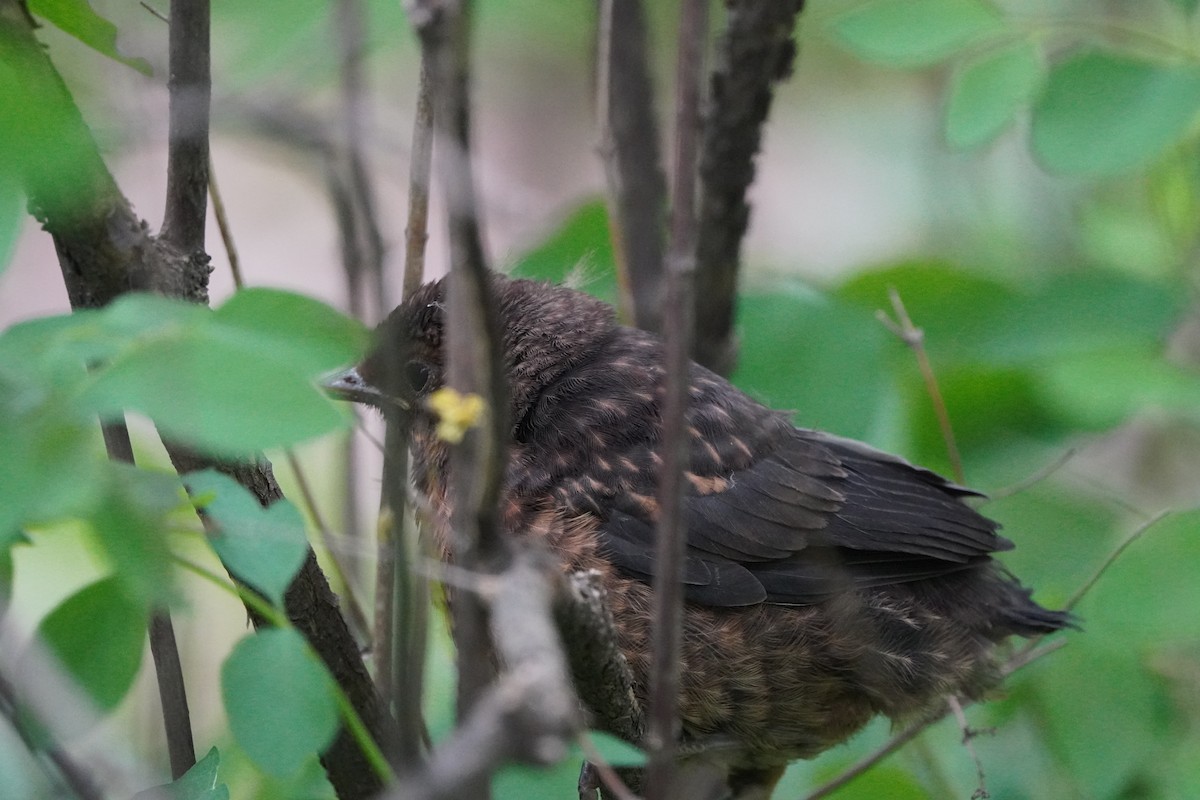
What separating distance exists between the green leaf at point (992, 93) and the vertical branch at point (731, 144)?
1.61ft

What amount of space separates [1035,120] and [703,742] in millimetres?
1684

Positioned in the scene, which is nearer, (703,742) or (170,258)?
(170,258)

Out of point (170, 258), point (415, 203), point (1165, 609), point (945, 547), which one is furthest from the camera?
point (945, 547)

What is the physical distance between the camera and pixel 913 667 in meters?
2.97

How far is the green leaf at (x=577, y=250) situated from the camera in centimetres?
381

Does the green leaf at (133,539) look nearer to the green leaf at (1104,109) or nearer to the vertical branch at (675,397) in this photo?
the vertical branch at (675,397)

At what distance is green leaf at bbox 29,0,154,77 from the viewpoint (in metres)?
1.91

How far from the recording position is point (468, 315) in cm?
119

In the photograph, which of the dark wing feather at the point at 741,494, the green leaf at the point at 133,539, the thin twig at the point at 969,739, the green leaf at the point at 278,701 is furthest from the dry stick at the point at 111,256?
the thin twig at the point at 969,739

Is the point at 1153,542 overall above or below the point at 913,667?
above

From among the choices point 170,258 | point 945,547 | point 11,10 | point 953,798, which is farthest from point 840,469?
point 11,10

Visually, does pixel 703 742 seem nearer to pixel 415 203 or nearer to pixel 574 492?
pixel 574 492

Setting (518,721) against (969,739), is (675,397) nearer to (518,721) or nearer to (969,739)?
(518,721)

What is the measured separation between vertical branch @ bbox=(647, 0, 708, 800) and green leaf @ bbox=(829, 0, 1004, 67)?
5.65 ft
